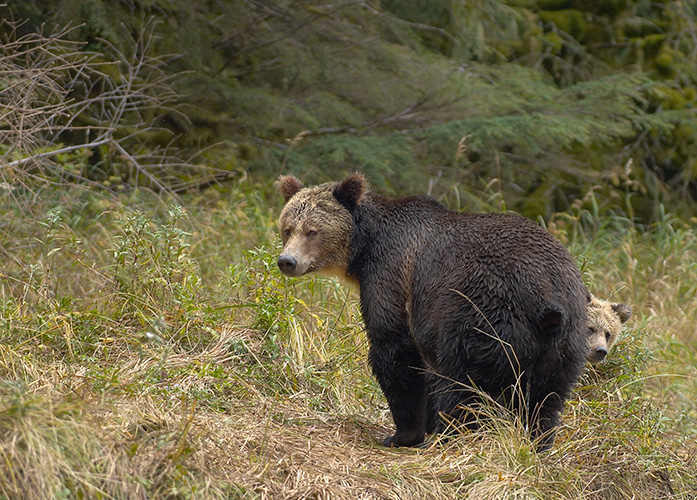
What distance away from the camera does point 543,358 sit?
13.8 feet

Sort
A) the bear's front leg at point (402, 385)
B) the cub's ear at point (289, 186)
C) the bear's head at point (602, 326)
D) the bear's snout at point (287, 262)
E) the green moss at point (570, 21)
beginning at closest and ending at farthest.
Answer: the bear's front leg at point (402, 385) → the bear's snout at point (287, 262) → the bear's head at point (602, 326) → the cub's ear at point (289, 186) → the green moss at point (570, 21)

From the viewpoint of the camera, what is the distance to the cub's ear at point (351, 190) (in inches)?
193

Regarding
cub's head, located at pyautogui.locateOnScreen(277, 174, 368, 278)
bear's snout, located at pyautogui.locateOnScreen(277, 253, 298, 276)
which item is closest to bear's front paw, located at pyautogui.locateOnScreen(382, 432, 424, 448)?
cub's head, located at pyautogui.locateOnScreen(277, 174, 368, 278)

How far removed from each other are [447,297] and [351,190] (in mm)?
984

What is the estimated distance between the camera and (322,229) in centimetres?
492

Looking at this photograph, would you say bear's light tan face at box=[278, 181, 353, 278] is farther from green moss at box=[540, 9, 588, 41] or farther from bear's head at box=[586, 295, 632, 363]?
green moss at box=[540, 9, 588, 41]

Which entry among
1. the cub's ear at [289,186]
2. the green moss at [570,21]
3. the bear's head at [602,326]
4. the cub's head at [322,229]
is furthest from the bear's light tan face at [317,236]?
the green moss at [570,21]

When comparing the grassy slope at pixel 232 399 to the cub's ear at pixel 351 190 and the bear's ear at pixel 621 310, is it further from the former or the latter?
the cub's ear at pixel 351 190

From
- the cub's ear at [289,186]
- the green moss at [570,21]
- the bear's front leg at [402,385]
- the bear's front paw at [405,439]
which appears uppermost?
the cub's ear at [289,186]

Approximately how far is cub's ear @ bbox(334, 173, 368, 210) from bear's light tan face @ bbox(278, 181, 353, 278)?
0.13 ft

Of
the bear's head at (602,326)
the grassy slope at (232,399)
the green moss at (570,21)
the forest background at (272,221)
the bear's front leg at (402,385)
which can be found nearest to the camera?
the grassy slope at (232,399)

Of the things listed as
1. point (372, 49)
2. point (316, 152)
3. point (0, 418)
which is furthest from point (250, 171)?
point (0, 418)

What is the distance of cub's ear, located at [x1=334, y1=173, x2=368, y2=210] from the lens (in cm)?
491

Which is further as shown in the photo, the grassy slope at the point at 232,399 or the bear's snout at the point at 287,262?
the bear's snout at the point at 287,262
